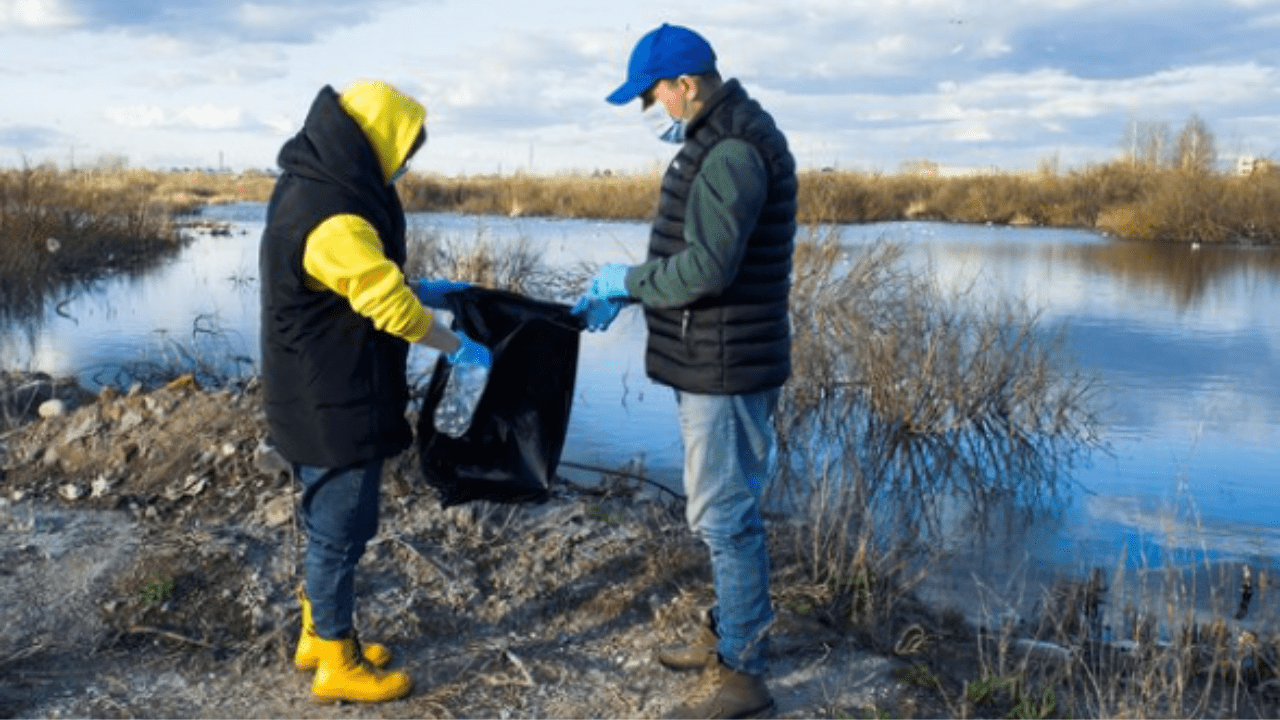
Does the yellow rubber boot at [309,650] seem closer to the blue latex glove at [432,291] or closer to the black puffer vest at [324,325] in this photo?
the black puffer vest at [324,325]

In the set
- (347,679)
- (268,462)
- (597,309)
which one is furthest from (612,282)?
(268,462)

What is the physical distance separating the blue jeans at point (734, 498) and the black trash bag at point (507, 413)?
67cm

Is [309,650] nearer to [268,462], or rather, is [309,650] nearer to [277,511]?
[277,511]

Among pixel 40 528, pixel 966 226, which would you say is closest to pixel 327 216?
pixel 40 528

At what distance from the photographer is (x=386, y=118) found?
3117mm

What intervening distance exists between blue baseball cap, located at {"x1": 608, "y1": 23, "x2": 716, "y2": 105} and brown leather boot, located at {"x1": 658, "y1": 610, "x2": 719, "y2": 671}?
168 centimetres

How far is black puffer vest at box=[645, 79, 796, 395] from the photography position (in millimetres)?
3072

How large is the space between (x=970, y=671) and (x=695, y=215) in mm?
2006

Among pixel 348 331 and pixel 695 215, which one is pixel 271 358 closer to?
pixel 348 331

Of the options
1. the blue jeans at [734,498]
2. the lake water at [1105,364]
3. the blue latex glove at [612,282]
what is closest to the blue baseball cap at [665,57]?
the blue latex glove at [612,282]

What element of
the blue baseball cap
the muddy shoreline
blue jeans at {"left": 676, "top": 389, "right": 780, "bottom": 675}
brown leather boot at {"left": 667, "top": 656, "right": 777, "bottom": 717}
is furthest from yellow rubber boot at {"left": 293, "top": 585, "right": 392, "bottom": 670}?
the blue baseball cap

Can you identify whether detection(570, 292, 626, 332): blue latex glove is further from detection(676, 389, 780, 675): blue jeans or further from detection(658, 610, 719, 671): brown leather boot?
detection(658, 610, 719, 671): brown leather boot

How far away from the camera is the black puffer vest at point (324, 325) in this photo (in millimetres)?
3041

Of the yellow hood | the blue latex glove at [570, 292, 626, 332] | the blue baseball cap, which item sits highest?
the blue baseball cap
